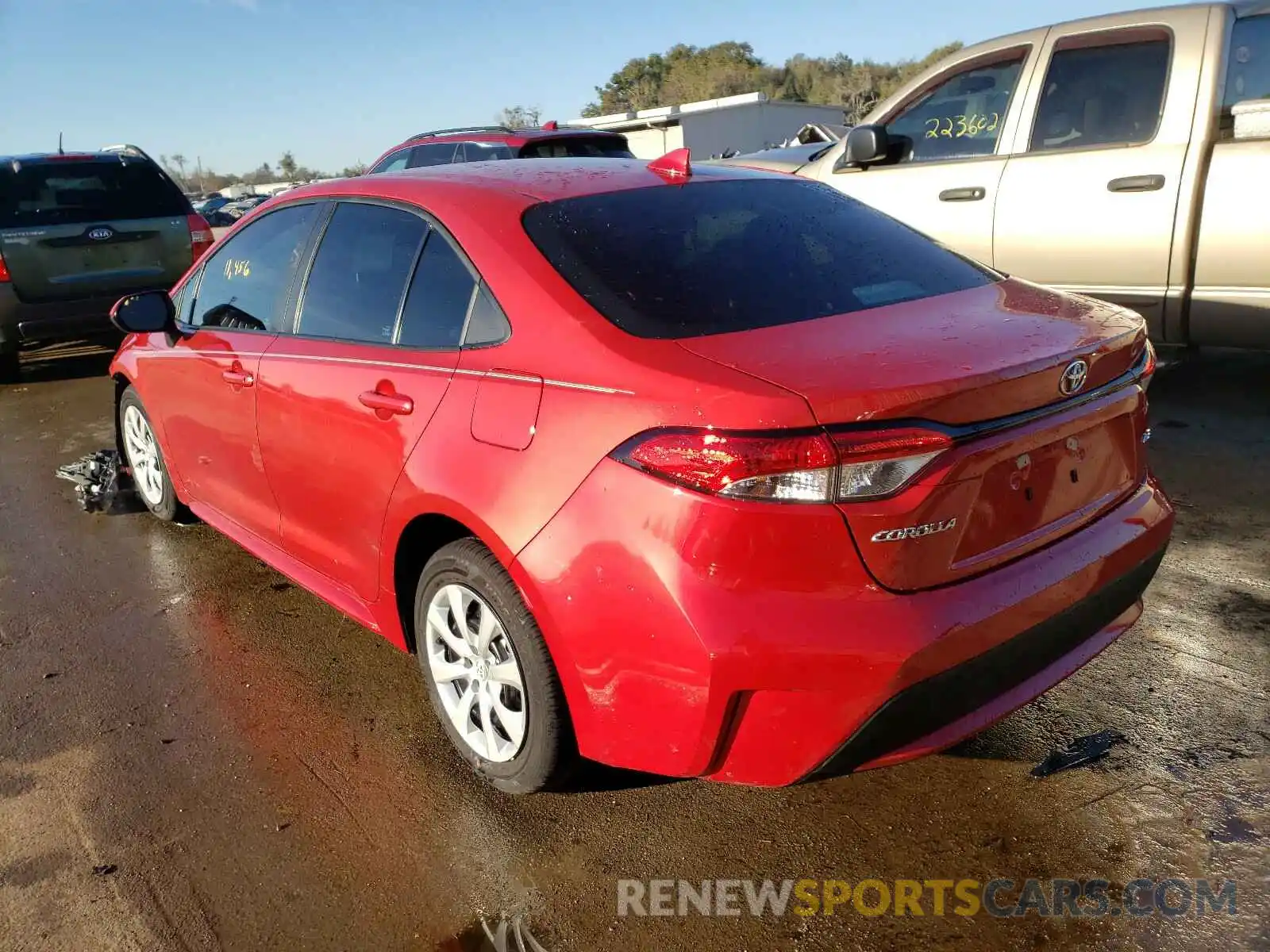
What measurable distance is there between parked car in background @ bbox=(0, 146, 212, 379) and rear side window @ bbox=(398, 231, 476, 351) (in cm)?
596

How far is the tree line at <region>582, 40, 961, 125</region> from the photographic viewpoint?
5912 cm

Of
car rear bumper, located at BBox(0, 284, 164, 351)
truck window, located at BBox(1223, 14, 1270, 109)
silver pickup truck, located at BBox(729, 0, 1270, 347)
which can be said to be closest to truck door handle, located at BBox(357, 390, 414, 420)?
silver pickup truck, located at BBox(729, 0, 1270, 347)

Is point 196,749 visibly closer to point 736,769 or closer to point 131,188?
point 736,769

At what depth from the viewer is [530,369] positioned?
2348mm

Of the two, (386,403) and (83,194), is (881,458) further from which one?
(83,194)

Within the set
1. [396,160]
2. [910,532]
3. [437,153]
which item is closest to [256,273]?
[910,532]

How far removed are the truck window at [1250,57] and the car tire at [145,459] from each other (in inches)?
216

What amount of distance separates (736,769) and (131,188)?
8132mm

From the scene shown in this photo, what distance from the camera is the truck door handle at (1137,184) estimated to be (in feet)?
16.4

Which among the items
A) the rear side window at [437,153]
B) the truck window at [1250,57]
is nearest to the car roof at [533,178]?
the truck window at [1250,57]

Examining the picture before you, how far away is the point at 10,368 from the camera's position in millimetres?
8883

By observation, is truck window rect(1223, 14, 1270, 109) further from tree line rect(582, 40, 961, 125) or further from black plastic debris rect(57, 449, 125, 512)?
tree line rect(582, 40, 961, 125)

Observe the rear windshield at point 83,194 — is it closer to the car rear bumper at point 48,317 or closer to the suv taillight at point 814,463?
the car rear bumper at point 48,317

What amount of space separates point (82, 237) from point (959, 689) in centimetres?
793
